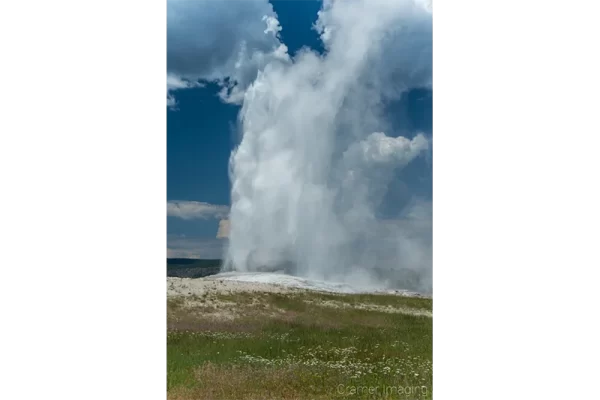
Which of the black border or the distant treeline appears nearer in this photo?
the black border

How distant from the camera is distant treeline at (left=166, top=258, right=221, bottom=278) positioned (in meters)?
6.74

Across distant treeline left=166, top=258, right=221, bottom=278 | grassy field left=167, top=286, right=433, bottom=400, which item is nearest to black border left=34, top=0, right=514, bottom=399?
grassy field left=167, top=286, right=433, bottom=400

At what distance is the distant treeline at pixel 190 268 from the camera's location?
6.74m

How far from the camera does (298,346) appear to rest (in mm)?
5961

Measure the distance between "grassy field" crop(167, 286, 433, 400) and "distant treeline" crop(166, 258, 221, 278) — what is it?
36 cm

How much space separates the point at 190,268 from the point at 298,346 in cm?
179

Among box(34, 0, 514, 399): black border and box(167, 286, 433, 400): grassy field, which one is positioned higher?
box(34, 0, 514, 399): black border

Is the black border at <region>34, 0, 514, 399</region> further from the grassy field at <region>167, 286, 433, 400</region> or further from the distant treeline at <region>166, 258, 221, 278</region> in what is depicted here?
the distant treeline at <region>166, 258, 221, 278</region>
